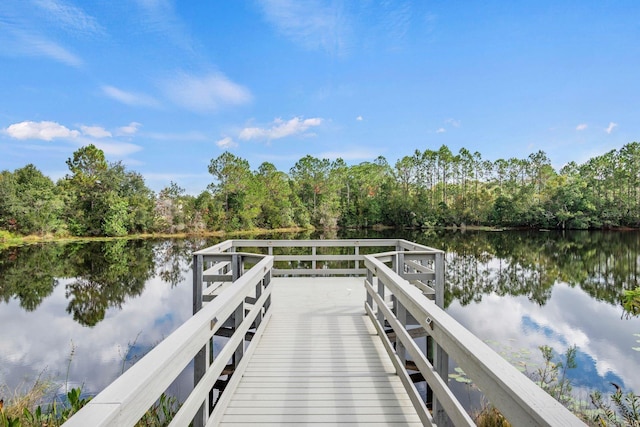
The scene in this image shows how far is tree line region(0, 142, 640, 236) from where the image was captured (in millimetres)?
30594

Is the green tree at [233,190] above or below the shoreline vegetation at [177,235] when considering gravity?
above

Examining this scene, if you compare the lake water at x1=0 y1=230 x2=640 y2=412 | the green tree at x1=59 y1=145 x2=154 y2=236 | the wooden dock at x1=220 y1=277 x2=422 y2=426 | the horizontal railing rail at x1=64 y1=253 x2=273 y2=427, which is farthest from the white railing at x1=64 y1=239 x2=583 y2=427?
the green tree at x1=59 y1=145 x2=154 y2=236

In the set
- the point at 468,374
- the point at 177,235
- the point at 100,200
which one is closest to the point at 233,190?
the point at 177,235

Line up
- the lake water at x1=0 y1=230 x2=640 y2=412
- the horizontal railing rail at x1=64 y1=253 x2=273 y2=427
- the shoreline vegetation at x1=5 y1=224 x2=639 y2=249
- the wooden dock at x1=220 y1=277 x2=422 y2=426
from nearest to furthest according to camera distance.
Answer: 1. the horizontal railing rail at x1=64 y1=253 x2=273 y2=427
2. the wooden dock at x1=220 y1=277 x2=422 y2=426
3. the lake water at x1=0 y1=230 x2=640 y2=412
4. the shoreline vegetation at x1=5 y1=224 x2=639 y2=249

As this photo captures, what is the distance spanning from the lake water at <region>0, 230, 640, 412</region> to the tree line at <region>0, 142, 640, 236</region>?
11.2 metres

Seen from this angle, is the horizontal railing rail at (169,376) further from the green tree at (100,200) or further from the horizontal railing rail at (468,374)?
the green tree at (100,200)

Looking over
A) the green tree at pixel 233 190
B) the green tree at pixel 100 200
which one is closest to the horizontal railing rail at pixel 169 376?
A: the green tree at pixel 100 200

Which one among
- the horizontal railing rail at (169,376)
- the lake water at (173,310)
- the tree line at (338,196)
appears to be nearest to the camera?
the horizontal railing rail at (169,376)

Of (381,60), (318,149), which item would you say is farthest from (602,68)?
(318,149)

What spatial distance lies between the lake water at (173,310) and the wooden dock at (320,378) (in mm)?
2525

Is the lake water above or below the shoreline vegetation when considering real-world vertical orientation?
below

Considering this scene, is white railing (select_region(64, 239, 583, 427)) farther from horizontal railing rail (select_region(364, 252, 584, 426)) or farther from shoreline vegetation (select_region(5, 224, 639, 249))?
shoreline vegetation (select_region(5, 224, 639, 249))

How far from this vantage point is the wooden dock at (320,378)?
2449mm

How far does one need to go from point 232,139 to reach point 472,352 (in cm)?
4340
